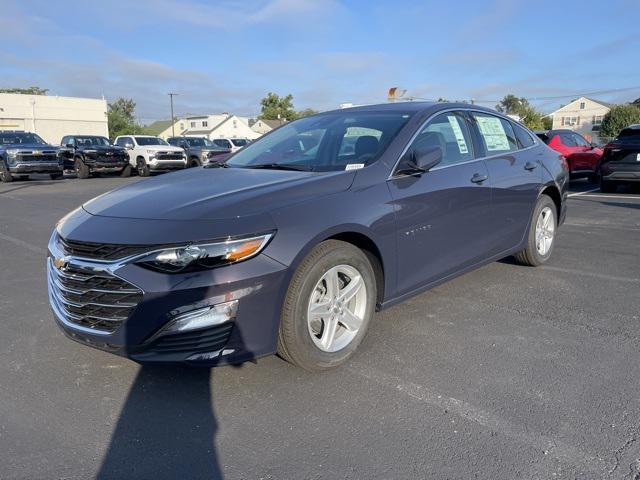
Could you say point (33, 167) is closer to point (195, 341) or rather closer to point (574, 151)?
point (574, 151)

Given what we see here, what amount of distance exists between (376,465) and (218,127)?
80155 millimetres

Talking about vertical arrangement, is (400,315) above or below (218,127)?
below

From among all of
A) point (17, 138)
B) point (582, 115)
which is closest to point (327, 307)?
point (17, 138)

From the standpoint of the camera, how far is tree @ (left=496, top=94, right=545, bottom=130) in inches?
2796

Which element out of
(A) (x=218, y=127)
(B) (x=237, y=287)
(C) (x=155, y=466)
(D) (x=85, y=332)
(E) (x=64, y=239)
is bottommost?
(C) (x=155, y=466)

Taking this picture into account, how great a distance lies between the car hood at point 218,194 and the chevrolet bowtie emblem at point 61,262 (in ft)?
1.13

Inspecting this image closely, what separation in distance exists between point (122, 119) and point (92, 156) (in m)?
66.6

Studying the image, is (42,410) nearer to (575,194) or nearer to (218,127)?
(575,194)

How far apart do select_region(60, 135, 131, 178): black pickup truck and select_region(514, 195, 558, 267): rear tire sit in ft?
62.3

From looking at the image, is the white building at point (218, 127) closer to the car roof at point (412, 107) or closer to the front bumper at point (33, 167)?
the front bumper at point (33, 167)

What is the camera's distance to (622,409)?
2.72 m

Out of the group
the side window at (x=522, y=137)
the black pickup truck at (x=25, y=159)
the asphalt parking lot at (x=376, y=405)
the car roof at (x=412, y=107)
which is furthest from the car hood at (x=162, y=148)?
the side window at (x=522, y=137)

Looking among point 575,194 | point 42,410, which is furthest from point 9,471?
point 575,194

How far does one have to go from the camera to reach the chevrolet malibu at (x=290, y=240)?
104 inches
